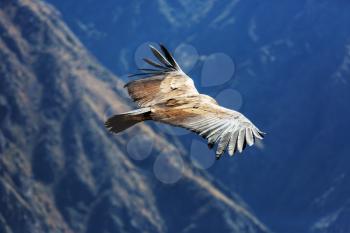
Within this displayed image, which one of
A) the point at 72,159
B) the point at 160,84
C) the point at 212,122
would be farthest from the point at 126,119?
the point at 72,159

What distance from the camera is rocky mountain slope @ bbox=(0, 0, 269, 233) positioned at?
142750mm

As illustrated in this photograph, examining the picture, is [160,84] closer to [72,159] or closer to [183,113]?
[183,113]

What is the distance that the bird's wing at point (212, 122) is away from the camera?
8.10 meters

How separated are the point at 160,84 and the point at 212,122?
302 cm

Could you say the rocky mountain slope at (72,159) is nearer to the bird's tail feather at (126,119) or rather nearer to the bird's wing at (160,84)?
the bird's wing at (160,84)

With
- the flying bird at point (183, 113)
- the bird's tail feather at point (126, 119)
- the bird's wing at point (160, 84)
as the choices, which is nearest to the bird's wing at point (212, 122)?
the flying bird at point (183, 113)

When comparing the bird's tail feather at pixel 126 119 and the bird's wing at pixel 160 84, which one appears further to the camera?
the bird's wing at pixel 160 84

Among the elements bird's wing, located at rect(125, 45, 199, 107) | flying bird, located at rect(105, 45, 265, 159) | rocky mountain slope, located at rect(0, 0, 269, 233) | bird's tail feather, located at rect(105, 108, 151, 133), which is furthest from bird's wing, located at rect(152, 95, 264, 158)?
rocky mountain slope, located at rect(0, 0, 269, 233)

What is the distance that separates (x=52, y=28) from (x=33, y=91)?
1633 cm

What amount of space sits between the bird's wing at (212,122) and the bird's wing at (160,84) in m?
0.69

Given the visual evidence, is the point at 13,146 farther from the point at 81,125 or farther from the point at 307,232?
the point at 307,232

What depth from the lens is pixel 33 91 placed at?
506 ft

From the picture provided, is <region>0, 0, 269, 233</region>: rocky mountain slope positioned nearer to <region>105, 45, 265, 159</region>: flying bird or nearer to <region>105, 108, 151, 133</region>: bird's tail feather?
<region>105, 45, 265, 159</region>: flying bird

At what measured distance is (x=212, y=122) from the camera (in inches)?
345
